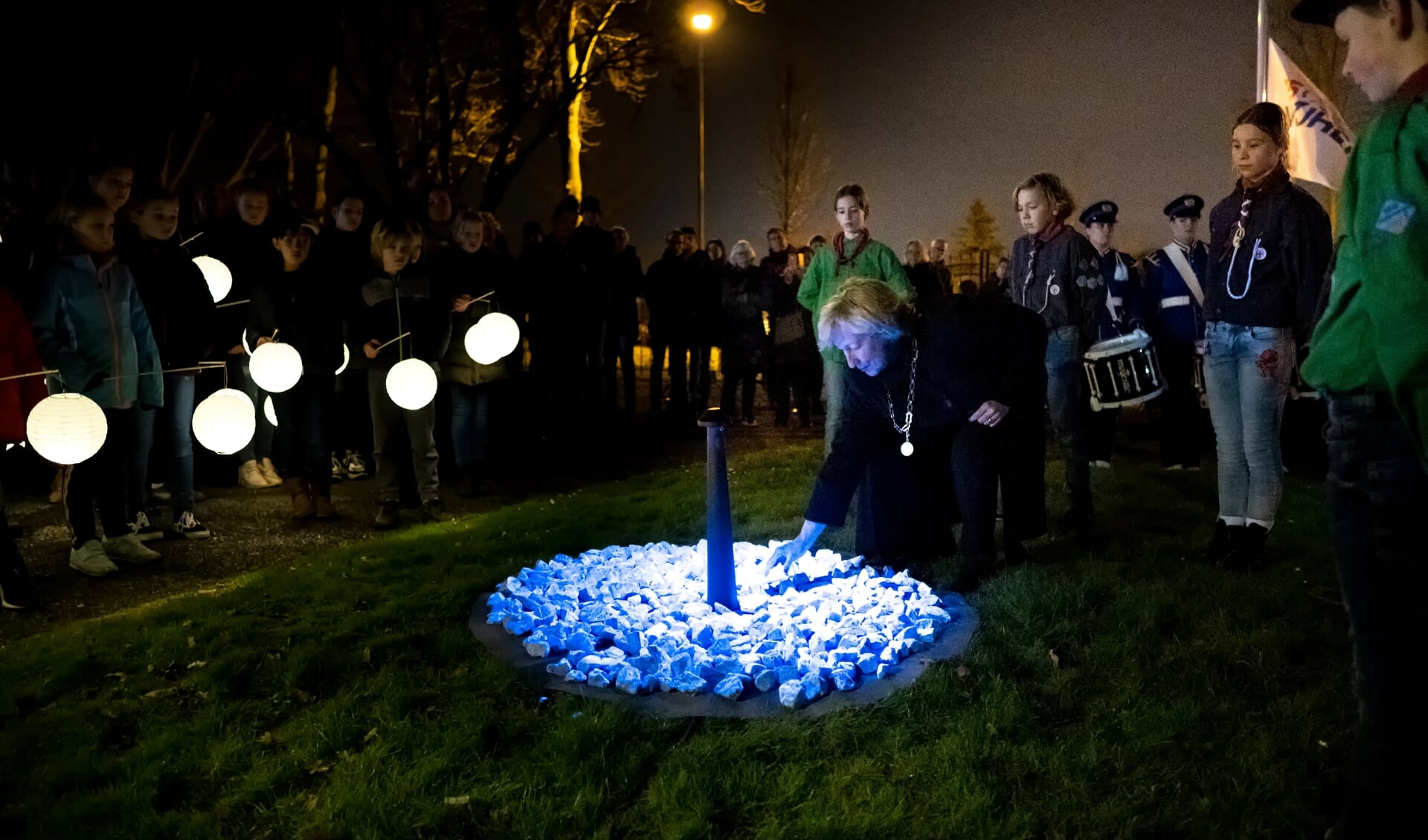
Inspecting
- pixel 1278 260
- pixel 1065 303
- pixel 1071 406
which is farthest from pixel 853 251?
pixel 1278 260

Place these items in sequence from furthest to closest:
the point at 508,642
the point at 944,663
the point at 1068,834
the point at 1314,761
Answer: the point at 508,642, the point at 944,663, the point at 1314,761, the point at 1068,834

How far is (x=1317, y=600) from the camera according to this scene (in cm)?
443

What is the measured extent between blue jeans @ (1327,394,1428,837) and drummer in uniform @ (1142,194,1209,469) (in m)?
6.10

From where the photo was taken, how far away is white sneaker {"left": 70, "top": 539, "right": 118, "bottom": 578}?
18.2 ft

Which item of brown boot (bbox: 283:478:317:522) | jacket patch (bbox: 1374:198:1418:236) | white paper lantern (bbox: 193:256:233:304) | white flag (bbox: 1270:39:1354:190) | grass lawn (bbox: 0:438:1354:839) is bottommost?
grass lawn (bbox: 0:438:1354:839)

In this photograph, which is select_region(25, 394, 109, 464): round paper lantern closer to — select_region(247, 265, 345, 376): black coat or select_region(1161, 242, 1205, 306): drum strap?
select_region(247, 265, 345, 376): black coat

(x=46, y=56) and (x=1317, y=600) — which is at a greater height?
(x=46, y=56)

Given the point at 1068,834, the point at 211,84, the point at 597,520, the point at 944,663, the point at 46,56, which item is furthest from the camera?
the point at 211,84

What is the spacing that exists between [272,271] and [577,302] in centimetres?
370

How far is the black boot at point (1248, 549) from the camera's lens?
194 inches

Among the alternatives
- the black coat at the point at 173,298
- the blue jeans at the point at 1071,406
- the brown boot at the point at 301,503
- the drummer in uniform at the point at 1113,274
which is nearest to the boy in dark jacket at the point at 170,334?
the black coat at the point at 173,298

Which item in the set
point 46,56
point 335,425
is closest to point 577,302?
point 335,425

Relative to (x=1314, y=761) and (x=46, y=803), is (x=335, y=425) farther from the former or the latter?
(x=1314, y=761)

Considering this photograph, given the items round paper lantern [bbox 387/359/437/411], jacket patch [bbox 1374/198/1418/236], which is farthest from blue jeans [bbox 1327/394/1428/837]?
round paper lantern [bbox 387/359/437/411]
